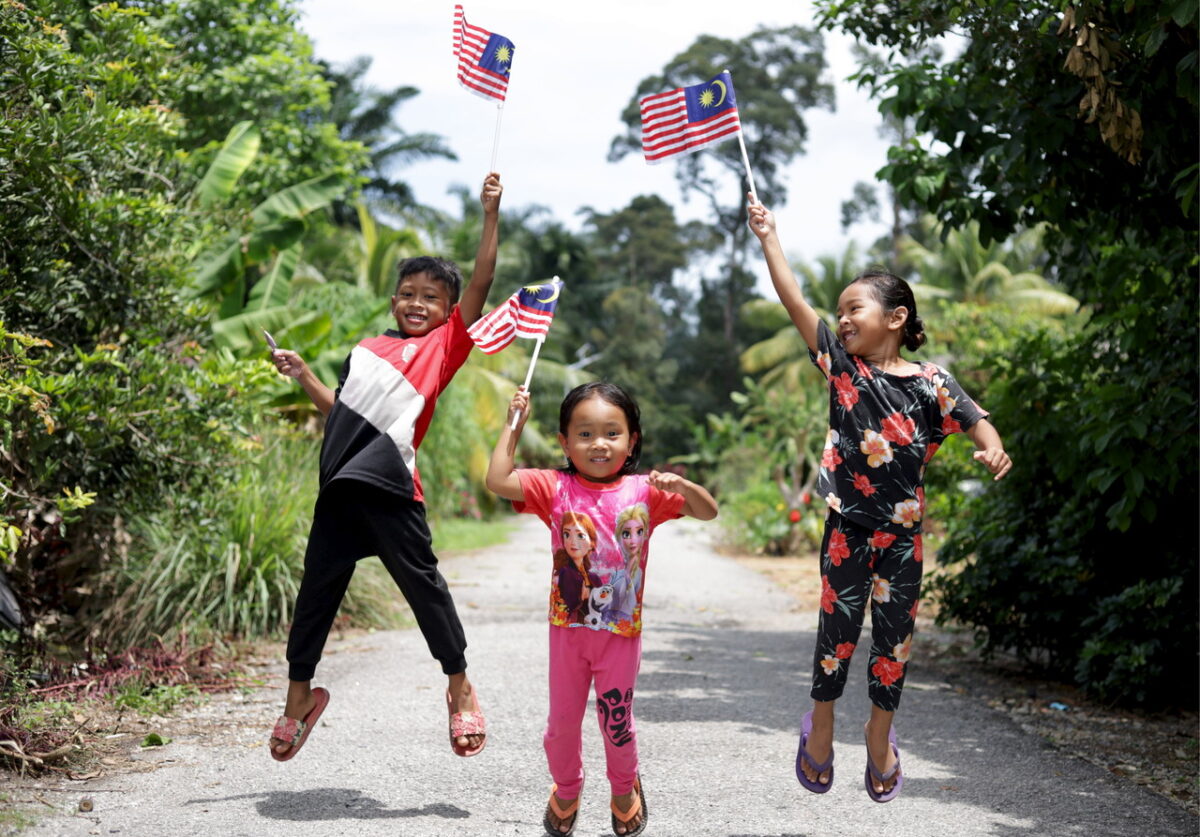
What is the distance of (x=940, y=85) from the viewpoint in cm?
664

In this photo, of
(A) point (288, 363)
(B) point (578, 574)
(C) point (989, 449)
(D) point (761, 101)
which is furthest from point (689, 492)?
(D) point (761, 101)

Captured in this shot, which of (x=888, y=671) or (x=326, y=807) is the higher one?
(x=888, y=671)

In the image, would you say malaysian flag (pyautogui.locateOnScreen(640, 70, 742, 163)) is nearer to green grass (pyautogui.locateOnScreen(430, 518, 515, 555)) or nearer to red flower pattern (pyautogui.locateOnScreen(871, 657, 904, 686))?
red flower pattern (pyautogui.locateOnScreen(871, 657, 904, 686))

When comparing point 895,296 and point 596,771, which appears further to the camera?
point 596,771

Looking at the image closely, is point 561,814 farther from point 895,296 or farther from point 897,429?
point 895,296

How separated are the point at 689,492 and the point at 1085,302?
5043 mm

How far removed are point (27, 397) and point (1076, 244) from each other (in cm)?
581

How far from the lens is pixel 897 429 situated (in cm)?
393

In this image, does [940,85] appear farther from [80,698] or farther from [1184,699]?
[80,698]

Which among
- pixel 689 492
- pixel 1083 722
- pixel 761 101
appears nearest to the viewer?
pixel 689 492

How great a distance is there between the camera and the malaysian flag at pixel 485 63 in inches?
185

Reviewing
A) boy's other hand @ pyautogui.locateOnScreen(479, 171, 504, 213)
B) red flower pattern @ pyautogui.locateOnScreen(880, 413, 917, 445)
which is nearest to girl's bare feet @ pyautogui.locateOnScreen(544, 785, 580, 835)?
red flower pattern @ pyautogui.locateOnScreen(880, 413, 917, 445)

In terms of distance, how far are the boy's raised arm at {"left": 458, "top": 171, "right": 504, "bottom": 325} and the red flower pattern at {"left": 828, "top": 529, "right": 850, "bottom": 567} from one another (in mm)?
1484

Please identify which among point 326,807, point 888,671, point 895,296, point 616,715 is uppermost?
point 895,296
